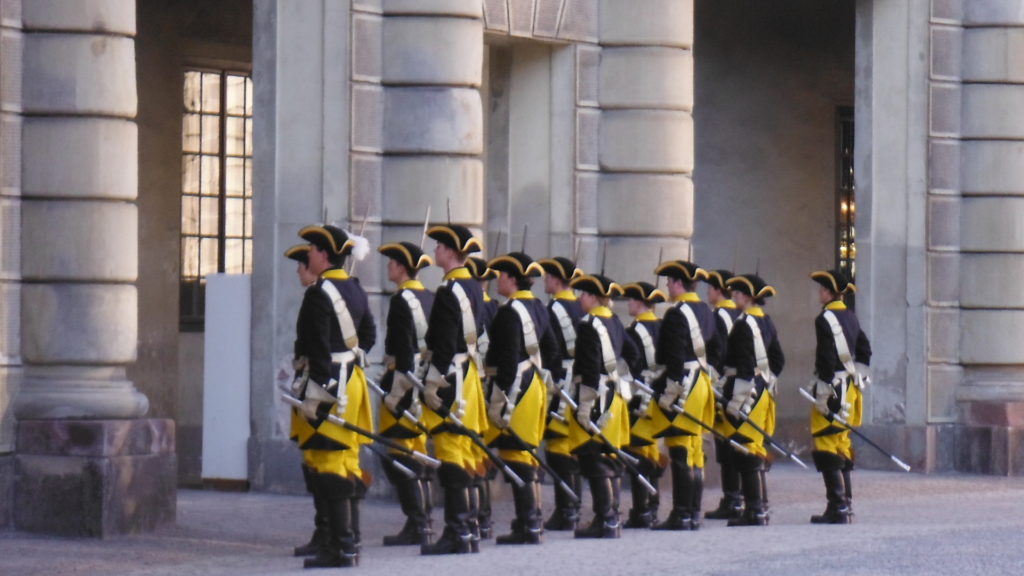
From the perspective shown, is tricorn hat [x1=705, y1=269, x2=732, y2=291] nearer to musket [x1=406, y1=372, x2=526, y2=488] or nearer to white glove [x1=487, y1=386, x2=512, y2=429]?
white glove [x1=487, y1=386, x2=512, y2=429]

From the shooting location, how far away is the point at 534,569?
1252 centimetres

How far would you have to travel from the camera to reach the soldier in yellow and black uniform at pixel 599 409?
576 inches

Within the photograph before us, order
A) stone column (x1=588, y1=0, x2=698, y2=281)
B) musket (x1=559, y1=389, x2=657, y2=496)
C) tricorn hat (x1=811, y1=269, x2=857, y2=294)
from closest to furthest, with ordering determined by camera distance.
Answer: musket (x1=559, y1=389, x2=657, y2=496) < tricorn hat (x1=811, y1=269, x2=857, y2=294) < stone column (x1=588, y1=0, x2=698, y2=281)

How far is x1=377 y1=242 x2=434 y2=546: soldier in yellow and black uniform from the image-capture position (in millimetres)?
13398

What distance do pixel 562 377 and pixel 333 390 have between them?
2.79 meters

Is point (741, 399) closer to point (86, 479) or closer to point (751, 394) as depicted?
point (751, 394)

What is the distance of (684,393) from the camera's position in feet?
50.8

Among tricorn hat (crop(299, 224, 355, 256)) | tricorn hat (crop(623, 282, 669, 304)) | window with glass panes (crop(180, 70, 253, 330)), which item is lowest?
tricorn hat (crop(623, 282, 669, 304))

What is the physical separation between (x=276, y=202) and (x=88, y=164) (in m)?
2.59

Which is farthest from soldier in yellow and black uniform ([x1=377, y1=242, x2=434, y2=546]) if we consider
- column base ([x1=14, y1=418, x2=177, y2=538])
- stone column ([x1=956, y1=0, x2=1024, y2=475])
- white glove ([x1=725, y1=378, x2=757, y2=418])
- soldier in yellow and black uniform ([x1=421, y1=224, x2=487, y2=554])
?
stone column ([x1=956, y1=0, x2=1024, y2=475])

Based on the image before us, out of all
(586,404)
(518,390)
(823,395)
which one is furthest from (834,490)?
(518,390)

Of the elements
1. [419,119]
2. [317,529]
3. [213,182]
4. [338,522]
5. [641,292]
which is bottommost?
[317,529]

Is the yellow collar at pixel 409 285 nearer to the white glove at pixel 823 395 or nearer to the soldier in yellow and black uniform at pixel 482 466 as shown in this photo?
the soldier in yellow and black uniform at pixel 482 466

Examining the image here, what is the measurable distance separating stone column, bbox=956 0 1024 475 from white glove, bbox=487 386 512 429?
8594 mm
